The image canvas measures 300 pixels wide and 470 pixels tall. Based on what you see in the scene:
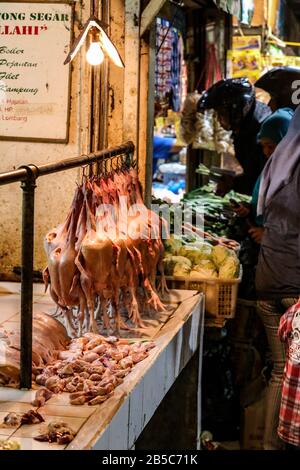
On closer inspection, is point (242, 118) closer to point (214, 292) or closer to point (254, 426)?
point (214, 292)

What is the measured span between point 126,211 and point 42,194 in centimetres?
145

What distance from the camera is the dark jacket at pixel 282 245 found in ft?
20.1

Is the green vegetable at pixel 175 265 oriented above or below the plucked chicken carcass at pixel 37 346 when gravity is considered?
above

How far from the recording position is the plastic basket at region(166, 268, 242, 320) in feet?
20.3

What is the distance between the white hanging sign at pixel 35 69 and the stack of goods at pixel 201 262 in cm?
131

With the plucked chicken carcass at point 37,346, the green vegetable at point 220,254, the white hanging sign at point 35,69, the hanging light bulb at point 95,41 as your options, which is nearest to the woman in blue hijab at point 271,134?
the green vegetable at point 220,254

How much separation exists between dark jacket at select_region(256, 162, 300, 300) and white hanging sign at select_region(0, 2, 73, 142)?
1780mm

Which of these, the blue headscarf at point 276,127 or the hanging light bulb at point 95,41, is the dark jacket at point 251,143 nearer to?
the blue headscarf at point 276,127

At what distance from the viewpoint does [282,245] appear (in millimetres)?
6340

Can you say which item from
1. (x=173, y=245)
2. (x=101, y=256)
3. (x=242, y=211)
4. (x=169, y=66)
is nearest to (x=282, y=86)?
(x=169, y=66)

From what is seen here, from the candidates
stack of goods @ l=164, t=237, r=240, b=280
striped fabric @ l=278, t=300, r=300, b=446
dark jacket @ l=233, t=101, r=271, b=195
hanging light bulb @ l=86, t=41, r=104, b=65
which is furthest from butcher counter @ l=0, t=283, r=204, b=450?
dark jacket @ l=233, t=101, r=271, b=195
